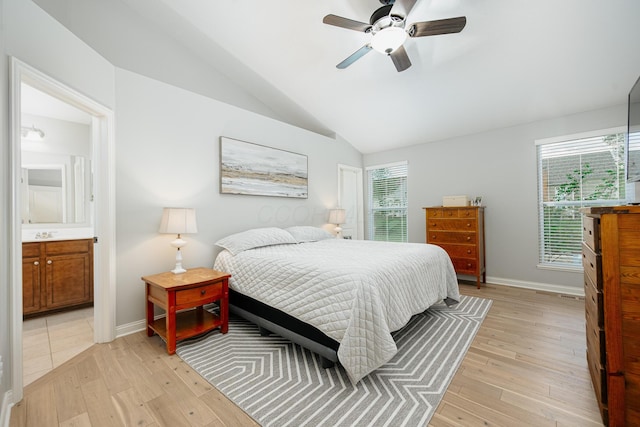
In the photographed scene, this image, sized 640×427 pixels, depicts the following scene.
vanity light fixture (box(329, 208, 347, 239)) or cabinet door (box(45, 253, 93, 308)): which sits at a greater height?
vanity light fixture (box(329, 208, 347, 239))

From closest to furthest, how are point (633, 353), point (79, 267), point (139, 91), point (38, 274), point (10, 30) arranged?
point (633, 353) < point (10, 30) < point (139, 91) < point (38, 274) < point (79, 267)

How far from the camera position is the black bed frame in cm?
183

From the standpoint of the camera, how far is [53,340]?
2391mm

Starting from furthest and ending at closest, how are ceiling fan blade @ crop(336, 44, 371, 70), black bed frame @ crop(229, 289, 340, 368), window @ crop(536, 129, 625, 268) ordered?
window @ crop(536, 129, 625, 268) → ceiling fan blade @ crop(336, 44, 371, 70) → black bed frame @ crop(229, 289, 340, 368)

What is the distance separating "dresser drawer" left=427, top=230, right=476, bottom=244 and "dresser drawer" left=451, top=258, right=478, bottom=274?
10.9 inches

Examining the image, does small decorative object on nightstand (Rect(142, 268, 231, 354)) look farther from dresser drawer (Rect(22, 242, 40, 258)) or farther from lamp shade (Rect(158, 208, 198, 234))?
dresser drawer (Rect(22, 242, 40, 258))

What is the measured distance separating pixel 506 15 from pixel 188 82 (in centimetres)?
363

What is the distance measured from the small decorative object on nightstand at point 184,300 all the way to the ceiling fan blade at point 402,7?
2.65 m

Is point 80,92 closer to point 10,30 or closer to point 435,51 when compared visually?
point 10,30

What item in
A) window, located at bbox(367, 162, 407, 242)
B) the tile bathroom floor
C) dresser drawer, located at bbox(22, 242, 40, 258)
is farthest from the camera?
window, located at bbox(367, 162, 407, 242)

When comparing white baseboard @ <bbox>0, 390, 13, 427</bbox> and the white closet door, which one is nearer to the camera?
white baseboard @ <bbox>0, 390, 13, 427</bbox>

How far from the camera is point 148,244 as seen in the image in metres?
2.68

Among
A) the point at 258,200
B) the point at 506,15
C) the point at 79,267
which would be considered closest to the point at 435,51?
the point at 506,15

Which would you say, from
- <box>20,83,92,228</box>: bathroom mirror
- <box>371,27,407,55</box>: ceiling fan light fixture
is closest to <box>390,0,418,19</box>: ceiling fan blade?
<box>371,27,407,55</box>: ceiling fan light fixture
